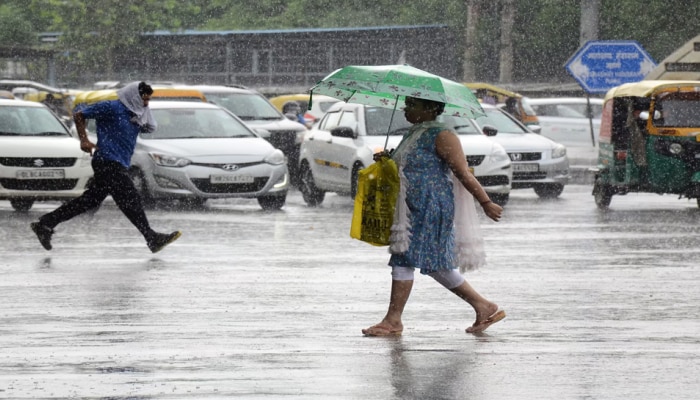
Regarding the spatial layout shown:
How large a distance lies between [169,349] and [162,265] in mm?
5104

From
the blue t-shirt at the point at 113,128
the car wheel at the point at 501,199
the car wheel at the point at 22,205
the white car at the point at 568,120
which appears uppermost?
the blue t-shirt at the point at 113,128

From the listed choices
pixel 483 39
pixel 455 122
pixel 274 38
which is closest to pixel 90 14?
pixel 274 38

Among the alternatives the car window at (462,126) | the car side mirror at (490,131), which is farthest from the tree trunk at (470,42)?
the car window at (462,126)

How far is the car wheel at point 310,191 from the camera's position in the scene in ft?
77.0

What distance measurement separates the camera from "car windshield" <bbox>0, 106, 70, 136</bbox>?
21156mm

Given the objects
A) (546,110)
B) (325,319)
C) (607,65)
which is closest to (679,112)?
(325,319)

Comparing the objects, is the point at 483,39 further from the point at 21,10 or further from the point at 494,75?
the point at 21,10

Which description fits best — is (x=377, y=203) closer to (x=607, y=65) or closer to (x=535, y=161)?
(x=535, y=161)

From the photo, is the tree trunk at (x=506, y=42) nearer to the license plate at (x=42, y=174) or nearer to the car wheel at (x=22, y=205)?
the car wheel at (x=22, y=205)

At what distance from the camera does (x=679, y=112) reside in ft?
69.5

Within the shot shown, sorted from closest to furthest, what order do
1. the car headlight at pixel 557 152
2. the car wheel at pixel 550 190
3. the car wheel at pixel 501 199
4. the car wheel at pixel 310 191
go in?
the car wheel at pixel 501 199
the car wheel at pixel 310 191
the car headlight at pixel 557 152
the car wheel at pixel 550 190

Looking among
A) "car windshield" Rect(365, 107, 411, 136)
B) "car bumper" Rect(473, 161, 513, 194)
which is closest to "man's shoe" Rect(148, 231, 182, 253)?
"car windshield" Rect(365, 107, 411, 136)

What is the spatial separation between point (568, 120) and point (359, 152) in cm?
1957

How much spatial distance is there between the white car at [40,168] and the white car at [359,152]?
3568 millimetres
